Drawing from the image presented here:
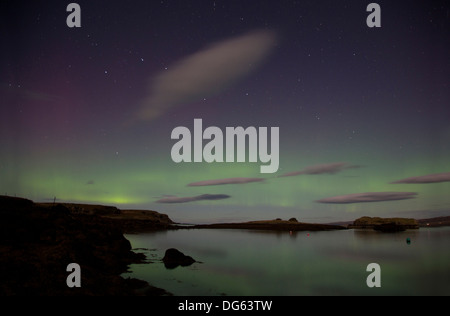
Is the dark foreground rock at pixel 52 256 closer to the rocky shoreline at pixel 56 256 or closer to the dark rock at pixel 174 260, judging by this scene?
the rocky shoreline at pixel 56 256

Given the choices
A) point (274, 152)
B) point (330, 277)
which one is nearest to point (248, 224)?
point (330, 277)

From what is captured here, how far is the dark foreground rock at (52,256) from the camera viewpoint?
19.3m

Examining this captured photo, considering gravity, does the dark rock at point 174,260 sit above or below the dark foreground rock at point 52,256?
below

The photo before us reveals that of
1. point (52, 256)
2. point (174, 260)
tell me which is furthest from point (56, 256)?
point (174, 260)

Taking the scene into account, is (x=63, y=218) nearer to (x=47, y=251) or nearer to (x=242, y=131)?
(x=47, y=251)

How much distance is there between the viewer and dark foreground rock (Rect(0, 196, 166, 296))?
63.3ft

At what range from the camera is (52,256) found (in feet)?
75.5

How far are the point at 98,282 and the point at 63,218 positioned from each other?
14.2 metres

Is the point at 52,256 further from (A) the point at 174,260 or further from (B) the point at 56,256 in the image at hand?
(A) the point at 174,260

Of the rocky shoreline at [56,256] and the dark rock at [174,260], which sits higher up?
the rocky shoreline at [56,256]

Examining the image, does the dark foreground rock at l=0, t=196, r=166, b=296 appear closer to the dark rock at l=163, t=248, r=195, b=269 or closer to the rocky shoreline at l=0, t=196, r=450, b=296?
the rocky shoreline at l=0, t=196, r=450, b=296

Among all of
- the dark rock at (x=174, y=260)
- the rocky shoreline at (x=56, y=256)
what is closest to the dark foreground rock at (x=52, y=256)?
the rocky shoreline at (x=56, y=256)

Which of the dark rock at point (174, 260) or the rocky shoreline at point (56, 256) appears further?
the dark rock at point (174, 260)

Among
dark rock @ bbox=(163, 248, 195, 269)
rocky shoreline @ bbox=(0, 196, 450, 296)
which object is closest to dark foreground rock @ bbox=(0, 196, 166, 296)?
rocky shoreline @ bbox=(0, 196, 450, 296)
